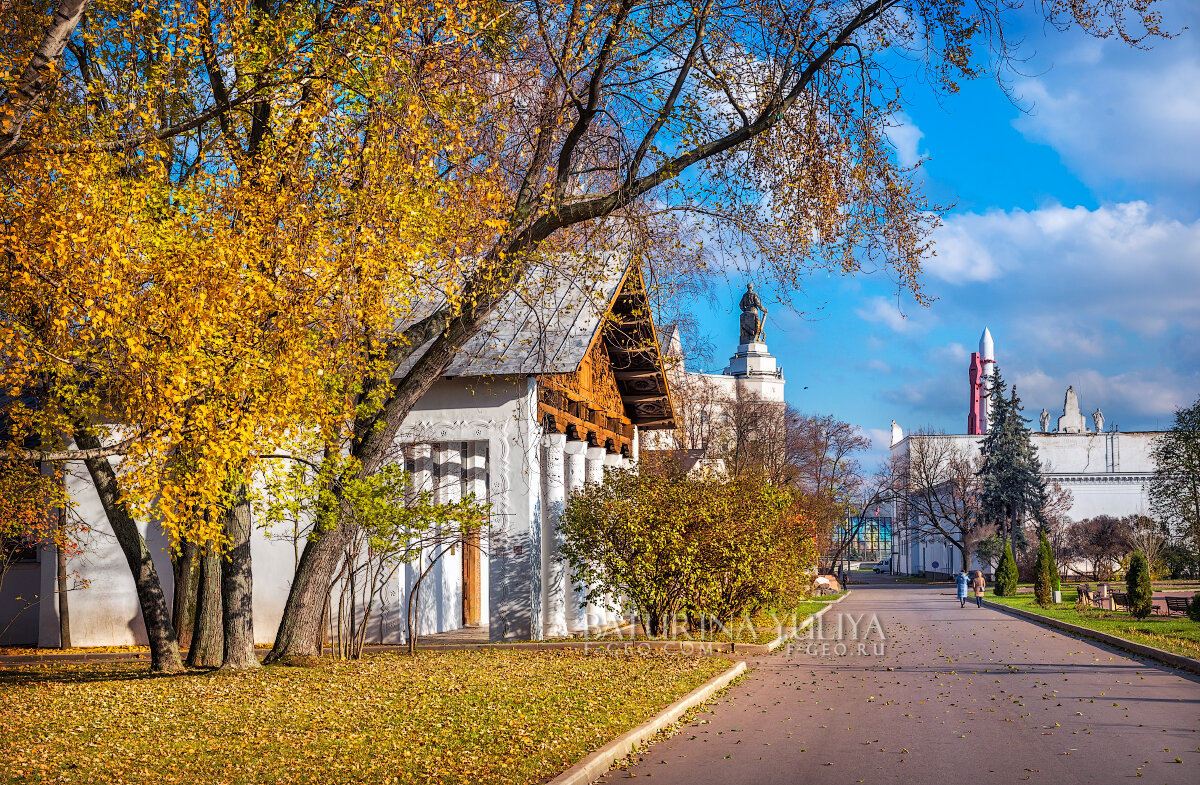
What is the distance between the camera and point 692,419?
155 feet

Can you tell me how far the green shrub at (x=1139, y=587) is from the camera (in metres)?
26.1

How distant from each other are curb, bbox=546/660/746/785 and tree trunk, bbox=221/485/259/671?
606cm

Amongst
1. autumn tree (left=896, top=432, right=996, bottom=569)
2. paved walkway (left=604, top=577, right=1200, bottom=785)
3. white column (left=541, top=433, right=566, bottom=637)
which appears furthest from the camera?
autumn tree (left=896, top=432, right=996, bottom=569)

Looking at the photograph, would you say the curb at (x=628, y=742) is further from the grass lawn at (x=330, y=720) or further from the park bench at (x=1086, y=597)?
the park bench at (x=1086, y=597)

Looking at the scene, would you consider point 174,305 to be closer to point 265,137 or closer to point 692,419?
point 265,137

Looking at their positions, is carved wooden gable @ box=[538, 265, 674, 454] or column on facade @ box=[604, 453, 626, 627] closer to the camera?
carved wooden gable @ box=[538, 265, 674, 454]

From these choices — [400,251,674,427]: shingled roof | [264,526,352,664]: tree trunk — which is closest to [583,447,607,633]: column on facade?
[400,251,674,427]: shingled roof

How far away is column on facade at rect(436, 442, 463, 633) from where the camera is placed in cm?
2161

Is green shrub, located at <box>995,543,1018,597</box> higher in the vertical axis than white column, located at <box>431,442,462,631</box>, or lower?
lower

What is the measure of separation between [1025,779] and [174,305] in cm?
816

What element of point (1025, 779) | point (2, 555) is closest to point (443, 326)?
point (1025, 779)

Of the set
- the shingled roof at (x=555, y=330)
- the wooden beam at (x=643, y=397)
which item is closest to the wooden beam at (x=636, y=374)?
the wooden beam at (x=643, y=397)

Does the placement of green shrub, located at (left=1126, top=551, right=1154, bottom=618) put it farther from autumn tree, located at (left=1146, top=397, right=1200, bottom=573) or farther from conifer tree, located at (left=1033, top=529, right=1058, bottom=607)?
autumn tree, located at (left=1146, top=397, right=1200, bottom=573)

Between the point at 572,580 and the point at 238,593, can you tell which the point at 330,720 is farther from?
the point at 572,580
